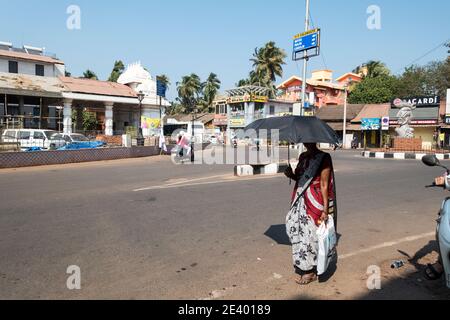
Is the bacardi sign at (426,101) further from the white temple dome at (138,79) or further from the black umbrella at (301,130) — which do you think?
the black umbrella at (301,130)

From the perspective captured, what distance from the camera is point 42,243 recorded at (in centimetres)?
500

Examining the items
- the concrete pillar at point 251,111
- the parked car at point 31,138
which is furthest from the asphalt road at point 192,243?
the concrete pillar at point 251,111

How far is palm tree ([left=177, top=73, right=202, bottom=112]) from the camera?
224 ft

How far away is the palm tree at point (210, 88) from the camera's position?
2603 inches

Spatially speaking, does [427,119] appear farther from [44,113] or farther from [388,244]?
[44,113]

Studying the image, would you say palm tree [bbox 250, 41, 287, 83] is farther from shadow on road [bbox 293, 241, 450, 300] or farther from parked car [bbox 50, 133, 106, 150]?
shadow on road [bbox 293, 241, 450, 300]

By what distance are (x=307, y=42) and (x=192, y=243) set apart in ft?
42.6

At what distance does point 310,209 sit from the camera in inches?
152

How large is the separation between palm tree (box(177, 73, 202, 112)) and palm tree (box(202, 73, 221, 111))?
218 cm

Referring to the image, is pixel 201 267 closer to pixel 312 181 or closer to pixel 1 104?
pixel 312 181

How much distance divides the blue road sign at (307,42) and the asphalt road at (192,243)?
814cm

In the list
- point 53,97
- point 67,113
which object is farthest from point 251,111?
point 53,97

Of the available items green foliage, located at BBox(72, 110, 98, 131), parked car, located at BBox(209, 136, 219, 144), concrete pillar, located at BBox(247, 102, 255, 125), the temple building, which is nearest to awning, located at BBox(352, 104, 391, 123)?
concrete pillar, located at BBox(247, 102, 255, 125)

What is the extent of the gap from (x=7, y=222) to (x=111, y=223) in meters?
1.84
